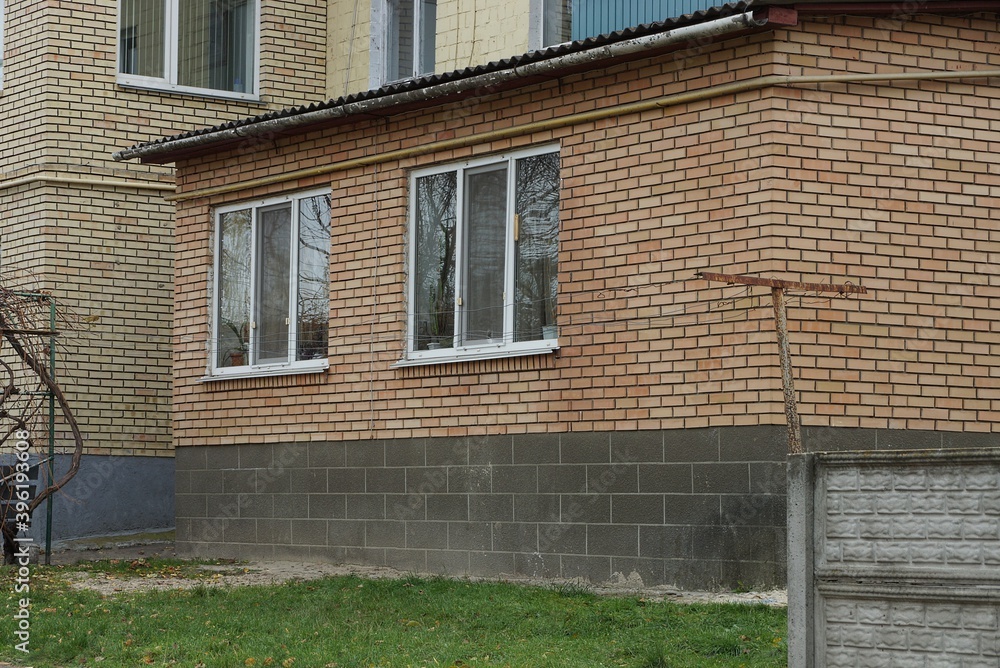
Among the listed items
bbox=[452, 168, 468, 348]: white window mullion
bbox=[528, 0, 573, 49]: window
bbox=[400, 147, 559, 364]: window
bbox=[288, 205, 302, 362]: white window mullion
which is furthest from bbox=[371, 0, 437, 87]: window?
bbox=[452, 168, 468, 348]: white window mullion

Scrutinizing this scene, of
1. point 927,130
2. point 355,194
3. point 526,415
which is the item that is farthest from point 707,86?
point 355,194

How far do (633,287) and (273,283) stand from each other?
426 centimetres

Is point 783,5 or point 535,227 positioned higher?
point 783,5

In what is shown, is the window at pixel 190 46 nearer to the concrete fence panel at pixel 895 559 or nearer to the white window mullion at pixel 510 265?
the white window mullion at pixel 510 265

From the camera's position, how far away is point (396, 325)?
12133mm

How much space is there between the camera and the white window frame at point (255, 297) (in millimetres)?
13008

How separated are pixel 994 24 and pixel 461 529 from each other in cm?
565

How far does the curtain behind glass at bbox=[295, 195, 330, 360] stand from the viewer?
12.9 m

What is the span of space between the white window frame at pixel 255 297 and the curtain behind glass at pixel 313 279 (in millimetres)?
49

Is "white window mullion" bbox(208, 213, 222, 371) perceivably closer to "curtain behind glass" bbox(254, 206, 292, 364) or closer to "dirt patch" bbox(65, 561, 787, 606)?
"curtain behind glass" bbox(254, 206, 292, 364)

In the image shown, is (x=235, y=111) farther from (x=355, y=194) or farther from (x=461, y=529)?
(x=461, y=529)

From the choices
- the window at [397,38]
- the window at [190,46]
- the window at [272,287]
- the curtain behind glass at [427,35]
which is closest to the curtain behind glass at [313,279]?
the window at [272,287]

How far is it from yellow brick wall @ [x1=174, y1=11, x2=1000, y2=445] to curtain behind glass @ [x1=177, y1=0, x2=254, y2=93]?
6836 millimetres

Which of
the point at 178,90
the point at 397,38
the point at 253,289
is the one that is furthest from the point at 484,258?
the point at 178,90
